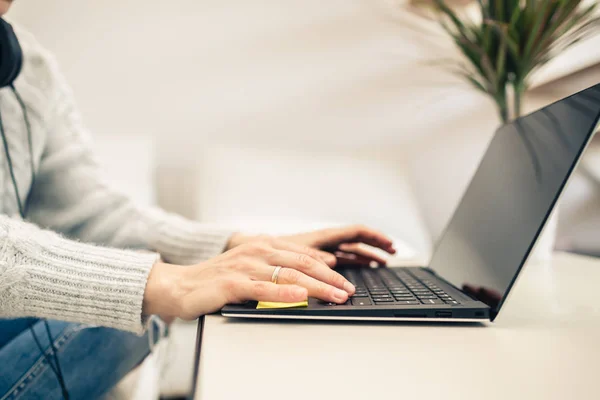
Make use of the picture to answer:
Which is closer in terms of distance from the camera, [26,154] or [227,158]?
[26,154]

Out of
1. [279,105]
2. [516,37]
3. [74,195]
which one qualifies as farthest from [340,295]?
[279,105]

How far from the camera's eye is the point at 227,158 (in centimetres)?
141

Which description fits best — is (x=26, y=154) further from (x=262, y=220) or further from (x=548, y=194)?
(x=548, y=194)

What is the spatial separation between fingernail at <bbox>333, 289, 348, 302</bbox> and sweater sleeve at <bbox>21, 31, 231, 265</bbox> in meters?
0.47

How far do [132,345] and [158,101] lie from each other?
3.46 ft

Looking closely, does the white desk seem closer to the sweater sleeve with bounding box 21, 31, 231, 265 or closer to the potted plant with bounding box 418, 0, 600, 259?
the sweater sleeve with bounding box 21, 31, 231, 265

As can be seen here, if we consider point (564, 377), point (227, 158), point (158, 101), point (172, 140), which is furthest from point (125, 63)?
point (564, 377)

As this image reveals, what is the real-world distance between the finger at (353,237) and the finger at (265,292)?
13.0 inches

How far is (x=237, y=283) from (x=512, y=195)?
39 cm

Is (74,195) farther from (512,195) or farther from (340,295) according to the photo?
(512,195)

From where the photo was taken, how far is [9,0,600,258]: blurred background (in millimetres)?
1370

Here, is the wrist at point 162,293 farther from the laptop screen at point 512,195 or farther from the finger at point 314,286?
the laptop screen at point 512,195

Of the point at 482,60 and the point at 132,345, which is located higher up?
the point at 482,60

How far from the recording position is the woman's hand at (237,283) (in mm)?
447
